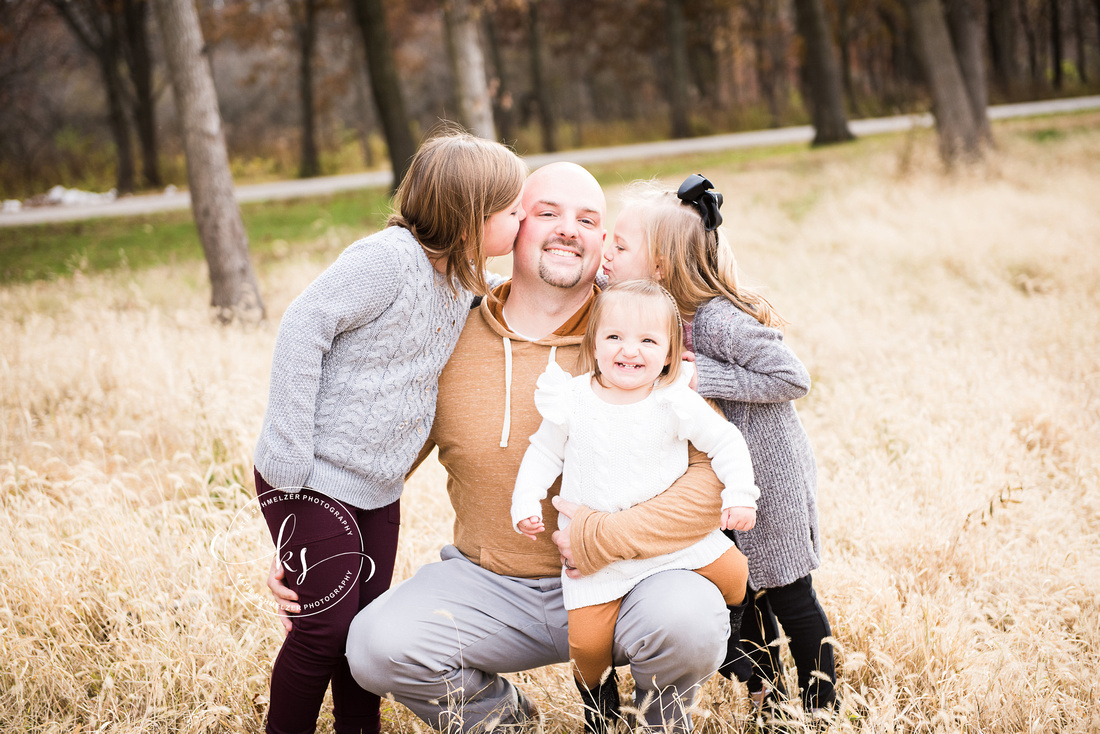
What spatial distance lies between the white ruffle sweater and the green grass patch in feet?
24.7

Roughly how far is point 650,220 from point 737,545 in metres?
1.08

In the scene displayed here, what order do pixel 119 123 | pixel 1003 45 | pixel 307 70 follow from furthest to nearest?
pixel 1003 45 → pixel 307 70 → pixel 119 123

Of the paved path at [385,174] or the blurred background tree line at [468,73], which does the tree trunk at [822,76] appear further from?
the paved path at [385,174]

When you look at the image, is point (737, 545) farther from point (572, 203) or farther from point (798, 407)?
point (798, 407)

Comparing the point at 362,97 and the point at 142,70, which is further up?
the point at 142,70

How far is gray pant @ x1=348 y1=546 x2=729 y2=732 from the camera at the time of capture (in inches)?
86.4

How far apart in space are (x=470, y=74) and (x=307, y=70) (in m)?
12.7

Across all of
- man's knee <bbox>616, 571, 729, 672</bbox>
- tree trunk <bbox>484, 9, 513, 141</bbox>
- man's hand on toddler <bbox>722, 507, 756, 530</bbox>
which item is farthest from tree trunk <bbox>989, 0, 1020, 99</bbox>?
man's knee <bbox>616, 571, 729, 672</bbox>

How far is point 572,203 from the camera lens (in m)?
2.78

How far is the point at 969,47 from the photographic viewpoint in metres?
15.0

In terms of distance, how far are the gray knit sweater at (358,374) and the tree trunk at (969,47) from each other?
1480 cm

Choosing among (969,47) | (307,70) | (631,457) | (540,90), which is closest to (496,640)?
(631,457)

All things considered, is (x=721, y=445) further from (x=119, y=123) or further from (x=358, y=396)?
(x=119, y=123)

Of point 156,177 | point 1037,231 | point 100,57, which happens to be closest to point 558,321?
point 1037,231
